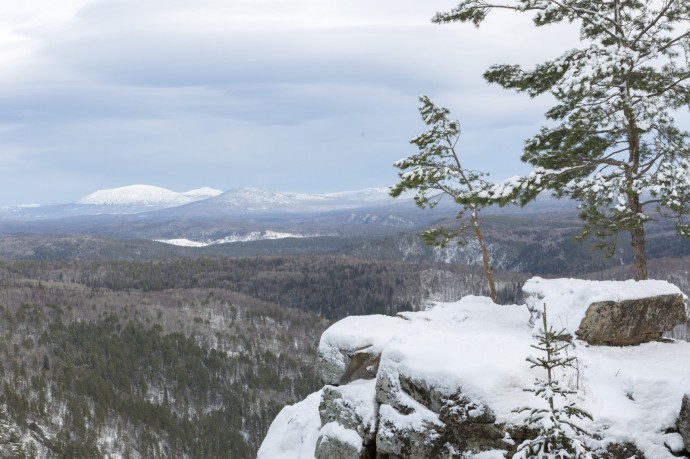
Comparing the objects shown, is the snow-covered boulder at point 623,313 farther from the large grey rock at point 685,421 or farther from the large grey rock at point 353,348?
the large grey rock at point 353,348

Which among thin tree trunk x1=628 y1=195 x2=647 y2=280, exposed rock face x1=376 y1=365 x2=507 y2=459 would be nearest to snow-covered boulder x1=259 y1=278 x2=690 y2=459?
exposed rock face x1=376 y1=365 x2=507 y2=459

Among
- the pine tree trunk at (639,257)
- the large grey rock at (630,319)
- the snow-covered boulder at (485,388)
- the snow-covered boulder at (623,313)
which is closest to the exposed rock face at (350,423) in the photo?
the snow-covered boulder at (485,388)

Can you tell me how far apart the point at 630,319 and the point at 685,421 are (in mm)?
5911

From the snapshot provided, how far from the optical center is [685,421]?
10.6 meters

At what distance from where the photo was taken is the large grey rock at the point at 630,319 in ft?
52.3

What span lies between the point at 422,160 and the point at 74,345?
666ft

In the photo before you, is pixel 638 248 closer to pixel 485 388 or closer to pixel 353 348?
pixel 353 348

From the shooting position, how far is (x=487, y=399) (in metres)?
11.6

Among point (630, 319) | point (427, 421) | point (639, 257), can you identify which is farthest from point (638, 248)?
point (427, 421)

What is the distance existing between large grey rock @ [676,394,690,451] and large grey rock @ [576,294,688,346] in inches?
200

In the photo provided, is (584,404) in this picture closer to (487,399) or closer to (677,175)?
(487,399)

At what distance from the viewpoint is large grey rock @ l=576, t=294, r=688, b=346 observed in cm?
1594

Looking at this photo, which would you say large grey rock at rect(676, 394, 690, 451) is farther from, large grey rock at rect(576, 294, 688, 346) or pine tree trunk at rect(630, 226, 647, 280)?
pine tree trunk at rect(630, 226, 647, 280)

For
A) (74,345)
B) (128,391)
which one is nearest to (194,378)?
(128,391)
